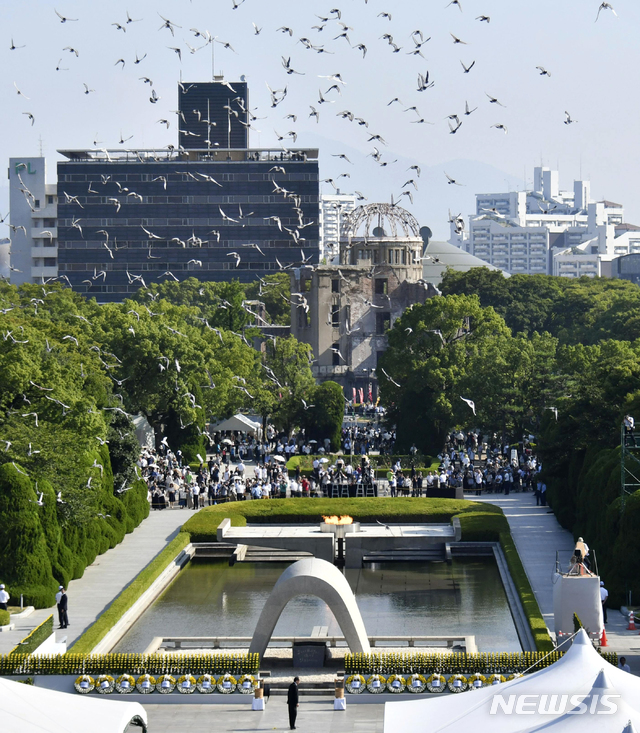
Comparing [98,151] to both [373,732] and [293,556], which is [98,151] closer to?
[293,556]

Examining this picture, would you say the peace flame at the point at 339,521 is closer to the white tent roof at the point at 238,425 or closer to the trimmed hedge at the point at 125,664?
the trimmed hedge at the point at 125,664

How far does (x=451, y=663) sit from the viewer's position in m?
29.2

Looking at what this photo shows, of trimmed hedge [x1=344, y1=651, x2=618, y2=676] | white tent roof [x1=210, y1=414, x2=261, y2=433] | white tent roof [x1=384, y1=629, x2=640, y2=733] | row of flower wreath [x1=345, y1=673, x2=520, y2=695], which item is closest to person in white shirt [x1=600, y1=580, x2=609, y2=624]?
trimmed hedge [x1=344, y1=651, x2=618, y2=676]

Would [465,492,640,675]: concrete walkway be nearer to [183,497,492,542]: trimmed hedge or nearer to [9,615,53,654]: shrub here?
[183,497,492,542]: trimmed hedge

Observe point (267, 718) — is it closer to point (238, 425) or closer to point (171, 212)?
point (238, 425)

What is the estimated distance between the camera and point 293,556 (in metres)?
48.0

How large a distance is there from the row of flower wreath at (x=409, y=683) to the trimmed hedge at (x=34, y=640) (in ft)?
24.0

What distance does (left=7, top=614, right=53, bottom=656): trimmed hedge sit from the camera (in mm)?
30000

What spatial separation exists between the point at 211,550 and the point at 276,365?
3105cm

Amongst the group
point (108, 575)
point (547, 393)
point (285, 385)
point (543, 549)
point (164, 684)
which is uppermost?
point (547, 393)

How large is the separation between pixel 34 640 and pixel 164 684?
3.59 m

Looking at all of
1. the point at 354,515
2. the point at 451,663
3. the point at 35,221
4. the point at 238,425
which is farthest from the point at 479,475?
the point at 35,221

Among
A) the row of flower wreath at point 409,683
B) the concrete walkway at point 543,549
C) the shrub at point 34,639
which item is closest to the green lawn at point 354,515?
the concrete walkway at point 543,549

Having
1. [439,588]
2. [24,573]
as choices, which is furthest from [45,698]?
[439,588]
